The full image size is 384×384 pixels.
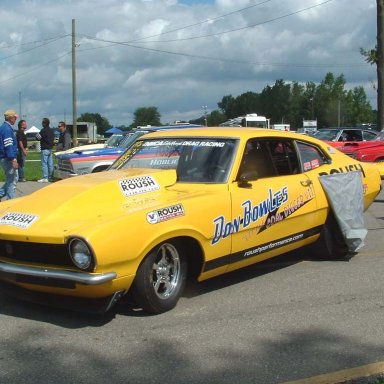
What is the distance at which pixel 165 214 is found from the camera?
178 inches

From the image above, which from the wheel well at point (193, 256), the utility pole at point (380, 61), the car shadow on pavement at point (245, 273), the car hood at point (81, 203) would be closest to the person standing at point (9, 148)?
the car hood at point (81, 203)

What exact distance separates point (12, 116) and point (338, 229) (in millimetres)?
6149

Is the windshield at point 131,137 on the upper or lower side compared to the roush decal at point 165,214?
upper

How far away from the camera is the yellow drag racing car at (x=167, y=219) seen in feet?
13.9

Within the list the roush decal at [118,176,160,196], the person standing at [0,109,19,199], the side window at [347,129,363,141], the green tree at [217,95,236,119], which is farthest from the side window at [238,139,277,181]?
the green tree at [217,95,236,119]

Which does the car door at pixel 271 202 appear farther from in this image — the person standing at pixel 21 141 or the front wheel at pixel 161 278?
the person standing at pixel 21 141

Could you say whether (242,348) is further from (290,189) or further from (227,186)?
(290,189)

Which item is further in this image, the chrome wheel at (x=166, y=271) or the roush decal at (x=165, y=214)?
the chrome wheel at (x=166, y=271)

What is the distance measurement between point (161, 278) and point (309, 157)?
2.52m

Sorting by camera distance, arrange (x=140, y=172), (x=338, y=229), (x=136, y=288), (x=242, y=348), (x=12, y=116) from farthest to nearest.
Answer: (x=12, y=116) → (x=338, y=229) → (x=140, y=172) → (x=136, y=288) → (x=242, y=348)

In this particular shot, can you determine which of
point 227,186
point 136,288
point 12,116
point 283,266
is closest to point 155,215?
point 136,288

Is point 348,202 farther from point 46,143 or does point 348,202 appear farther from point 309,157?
point 46,143

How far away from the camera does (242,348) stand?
4.01m

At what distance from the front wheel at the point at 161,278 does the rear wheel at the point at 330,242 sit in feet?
7.03
